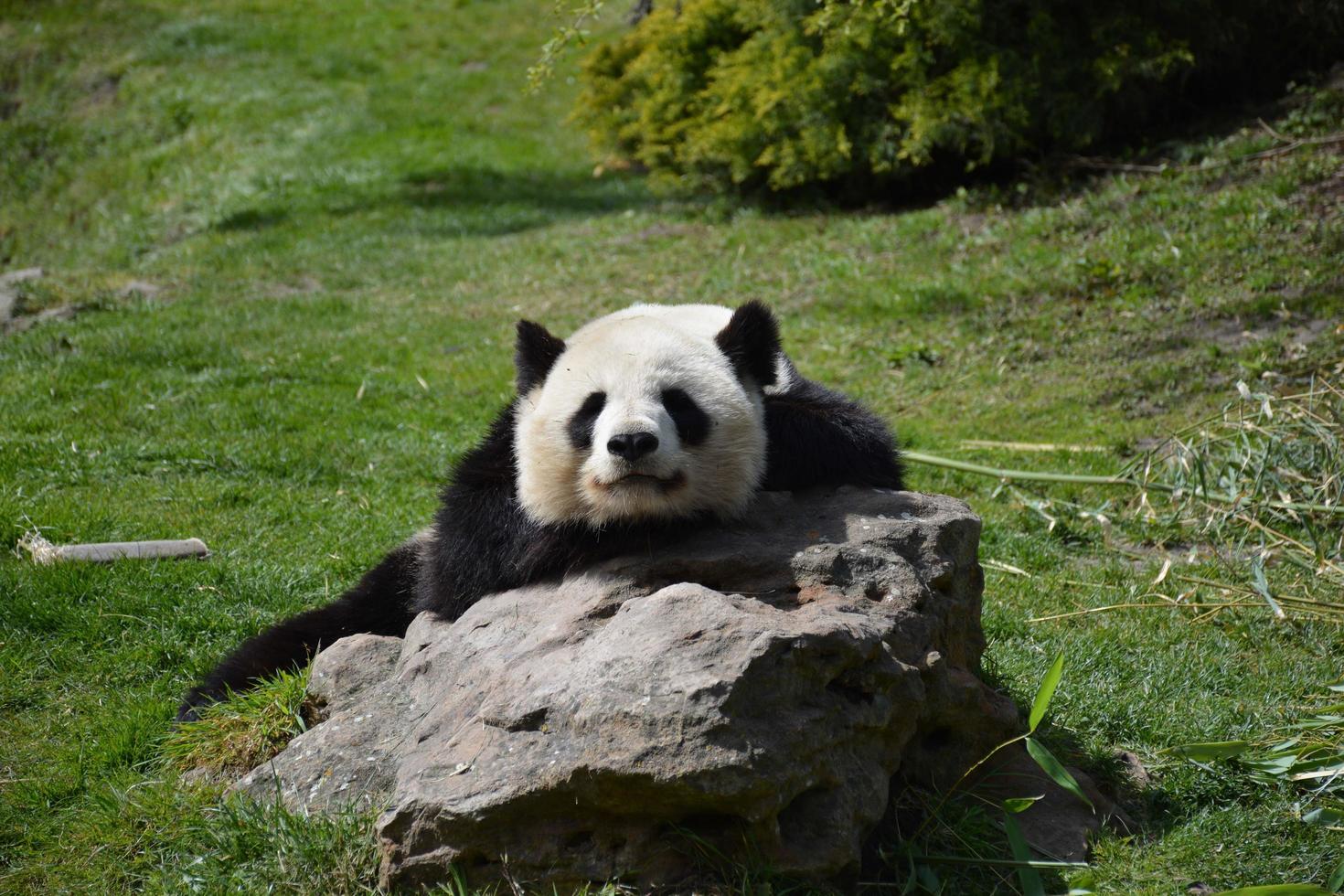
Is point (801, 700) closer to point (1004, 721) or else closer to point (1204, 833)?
point (1004, 721)

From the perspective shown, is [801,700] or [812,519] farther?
[812,519]

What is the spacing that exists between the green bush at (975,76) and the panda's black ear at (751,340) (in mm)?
6916

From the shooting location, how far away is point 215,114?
64.7 feet

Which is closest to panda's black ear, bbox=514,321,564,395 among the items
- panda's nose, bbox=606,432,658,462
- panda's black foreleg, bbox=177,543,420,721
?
panda's nose, bbox=606,432,658,462

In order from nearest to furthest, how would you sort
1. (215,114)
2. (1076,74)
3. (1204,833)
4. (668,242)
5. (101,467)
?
1. (1204,833)
2. (101,467)
3. (1076,74)
4. (668,242)
5. (215,114)

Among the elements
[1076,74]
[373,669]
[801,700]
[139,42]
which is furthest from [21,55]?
[801,700]

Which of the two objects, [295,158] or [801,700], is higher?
[295,158]

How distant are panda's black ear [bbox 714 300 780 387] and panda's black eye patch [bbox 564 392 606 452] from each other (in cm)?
56

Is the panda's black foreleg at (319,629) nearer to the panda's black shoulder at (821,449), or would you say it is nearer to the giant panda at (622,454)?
the giant panda at (622,454)

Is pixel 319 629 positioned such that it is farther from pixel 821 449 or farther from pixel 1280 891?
pixel 1280 891

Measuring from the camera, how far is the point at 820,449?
4387 mm

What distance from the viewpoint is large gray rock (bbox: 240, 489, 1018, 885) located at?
311 cm

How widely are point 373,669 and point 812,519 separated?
5.78 feet

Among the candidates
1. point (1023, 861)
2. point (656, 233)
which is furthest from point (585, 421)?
point (656, 233)
